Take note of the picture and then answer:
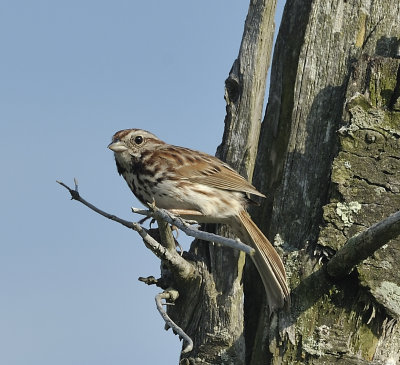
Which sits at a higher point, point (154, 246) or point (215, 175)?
point (215, 175)

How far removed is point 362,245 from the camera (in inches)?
167

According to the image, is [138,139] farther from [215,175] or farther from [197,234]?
[197,234]

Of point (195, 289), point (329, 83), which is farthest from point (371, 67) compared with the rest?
point (195, 289)

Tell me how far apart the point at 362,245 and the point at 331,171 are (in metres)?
0.78

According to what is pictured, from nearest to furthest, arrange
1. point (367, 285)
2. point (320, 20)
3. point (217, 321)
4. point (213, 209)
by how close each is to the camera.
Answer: point (367, 285), point (217, 321), point (320, 20), point (213, 209)

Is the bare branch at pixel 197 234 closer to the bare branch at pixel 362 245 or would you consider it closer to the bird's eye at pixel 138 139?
the bare branch at pixel 362 245

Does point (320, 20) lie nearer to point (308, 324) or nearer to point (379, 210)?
point (379, 210)

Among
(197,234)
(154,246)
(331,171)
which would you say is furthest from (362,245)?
(154,246)

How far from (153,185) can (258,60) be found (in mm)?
1311

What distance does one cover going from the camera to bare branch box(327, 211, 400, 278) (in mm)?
4027

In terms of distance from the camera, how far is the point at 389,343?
4570 millimetres

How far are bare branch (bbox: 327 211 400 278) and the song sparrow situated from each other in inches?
31.8

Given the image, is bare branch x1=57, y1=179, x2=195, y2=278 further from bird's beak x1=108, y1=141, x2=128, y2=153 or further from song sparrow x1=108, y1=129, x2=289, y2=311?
bird's beak x1=108, y1=141, x2=128, y2=153

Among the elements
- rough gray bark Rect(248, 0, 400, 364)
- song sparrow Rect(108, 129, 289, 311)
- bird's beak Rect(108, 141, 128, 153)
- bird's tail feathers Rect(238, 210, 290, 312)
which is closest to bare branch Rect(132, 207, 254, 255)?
bird's tail feathers Rect(238, 210, 290, 312)
